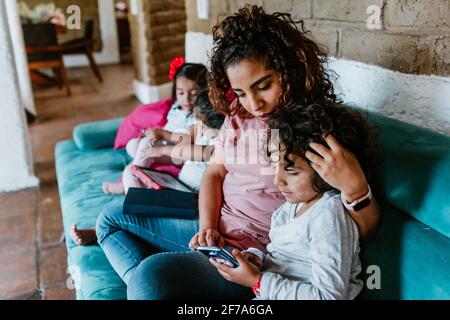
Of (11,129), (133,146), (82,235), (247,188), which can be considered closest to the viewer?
(247,188)

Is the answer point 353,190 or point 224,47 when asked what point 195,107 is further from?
point 353,190

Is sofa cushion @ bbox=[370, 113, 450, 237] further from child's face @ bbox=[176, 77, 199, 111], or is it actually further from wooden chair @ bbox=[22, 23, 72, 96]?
wooden chair @ bbox=[22, 23, 72, 96]

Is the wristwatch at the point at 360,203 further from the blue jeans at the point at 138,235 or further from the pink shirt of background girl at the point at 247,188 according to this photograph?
the blue jeans at the point at 138,235

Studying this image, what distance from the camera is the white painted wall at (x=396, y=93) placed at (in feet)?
4.43

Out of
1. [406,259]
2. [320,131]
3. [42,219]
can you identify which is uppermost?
[320,131]

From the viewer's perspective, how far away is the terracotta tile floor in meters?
2.16

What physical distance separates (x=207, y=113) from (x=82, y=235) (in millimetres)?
711

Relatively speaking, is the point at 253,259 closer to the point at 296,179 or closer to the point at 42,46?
the point at 296,179

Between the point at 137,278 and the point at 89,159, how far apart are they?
1496 millimetres

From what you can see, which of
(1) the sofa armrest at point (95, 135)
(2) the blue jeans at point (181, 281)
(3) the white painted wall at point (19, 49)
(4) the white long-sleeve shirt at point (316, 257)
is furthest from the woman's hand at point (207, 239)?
(3) the white painted wall at point (19, 49)

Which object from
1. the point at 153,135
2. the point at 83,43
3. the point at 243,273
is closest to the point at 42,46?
the point at 83,43

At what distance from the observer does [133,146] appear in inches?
97.7

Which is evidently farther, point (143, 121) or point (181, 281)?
point (143, 121)

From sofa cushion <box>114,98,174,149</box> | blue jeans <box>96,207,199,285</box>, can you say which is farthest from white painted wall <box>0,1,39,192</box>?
blue jeans <box>96,207,199,285</box>
